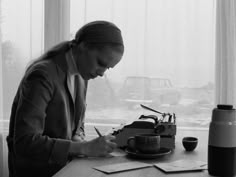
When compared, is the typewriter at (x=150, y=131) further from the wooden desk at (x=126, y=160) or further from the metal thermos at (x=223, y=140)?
the metal thermos at (x=223, y=140)

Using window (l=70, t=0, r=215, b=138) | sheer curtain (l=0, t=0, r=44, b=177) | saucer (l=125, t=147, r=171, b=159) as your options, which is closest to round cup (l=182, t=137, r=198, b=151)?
saucer (l=125, t=147, r=171, b=159)

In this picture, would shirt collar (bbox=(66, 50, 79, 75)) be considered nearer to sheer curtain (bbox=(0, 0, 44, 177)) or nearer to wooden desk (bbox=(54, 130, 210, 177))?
wooden desk (bbox=(54, 130, 210, 177))

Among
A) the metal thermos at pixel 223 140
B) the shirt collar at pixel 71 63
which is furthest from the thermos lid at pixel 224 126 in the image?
the shirt collar at pixel 71 63

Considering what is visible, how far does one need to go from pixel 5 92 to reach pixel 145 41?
113 cm

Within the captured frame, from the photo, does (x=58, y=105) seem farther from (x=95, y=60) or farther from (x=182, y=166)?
(x=182, y=166)

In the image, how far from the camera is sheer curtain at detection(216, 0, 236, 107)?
242 cm

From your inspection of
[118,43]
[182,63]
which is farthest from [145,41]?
[118,43]

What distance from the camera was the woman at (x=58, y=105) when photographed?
1.33 metres

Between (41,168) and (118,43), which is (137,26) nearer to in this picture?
(118,43)

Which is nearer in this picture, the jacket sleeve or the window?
the jacket sleeve

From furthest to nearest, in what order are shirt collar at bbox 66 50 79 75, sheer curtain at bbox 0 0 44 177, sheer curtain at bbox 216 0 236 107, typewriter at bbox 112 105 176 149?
sheer curtain at bbox 0 0 44 177, sheer curtain at bbox 216 0 236 107, shirt collar at bbox 66 50 79 75, typewriter at bbox 112 105 176 149

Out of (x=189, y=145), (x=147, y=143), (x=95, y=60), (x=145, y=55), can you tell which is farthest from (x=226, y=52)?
(x=147, y=143)

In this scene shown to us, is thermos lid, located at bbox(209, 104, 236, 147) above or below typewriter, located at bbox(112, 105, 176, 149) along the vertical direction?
above

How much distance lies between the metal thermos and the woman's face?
568mm
